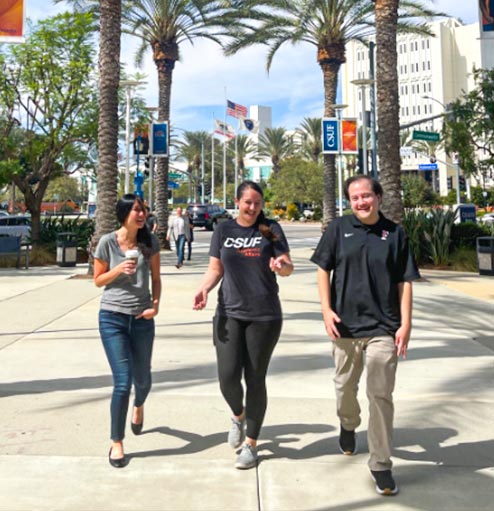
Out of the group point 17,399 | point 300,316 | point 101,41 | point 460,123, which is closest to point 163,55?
point 101,41

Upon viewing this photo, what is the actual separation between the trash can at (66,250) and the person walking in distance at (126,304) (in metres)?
14.7

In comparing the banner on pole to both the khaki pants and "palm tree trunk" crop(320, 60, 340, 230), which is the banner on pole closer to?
"palm tree trunk" crop(320, 60, 340, 230)

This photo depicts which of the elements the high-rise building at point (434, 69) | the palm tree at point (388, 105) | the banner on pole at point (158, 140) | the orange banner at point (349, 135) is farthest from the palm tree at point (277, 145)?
the palm tree at point (388, 105)

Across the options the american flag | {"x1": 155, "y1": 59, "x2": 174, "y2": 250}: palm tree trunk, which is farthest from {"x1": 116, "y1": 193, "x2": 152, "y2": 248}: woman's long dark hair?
the american flag

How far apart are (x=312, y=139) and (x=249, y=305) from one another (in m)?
70.8

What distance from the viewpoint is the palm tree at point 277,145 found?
76125 millimetres

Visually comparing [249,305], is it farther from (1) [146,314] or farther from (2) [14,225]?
(2) [14,225]

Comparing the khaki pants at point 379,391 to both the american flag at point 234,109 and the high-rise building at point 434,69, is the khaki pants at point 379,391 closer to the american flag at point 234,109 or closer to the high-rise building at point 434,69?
the american flag at point 234,109

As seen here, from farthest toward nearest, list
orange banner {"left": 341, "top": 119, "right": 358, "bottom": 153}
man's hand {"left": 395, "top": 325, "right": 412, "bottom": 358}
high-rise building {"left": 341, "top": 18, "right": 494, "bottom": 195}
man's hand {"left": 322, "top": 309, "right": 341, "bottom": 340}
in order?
high-rise building {"left": 341, "top": 18, "right": 494, "bottom": 195} < orange banner {"left": 341, "top": 119, "right": 358, "bottom": 153} < man's hand {"left": 322, "top": 309, "right": 341, "bottom": 340} < man's hand {"left": 395, "top": 325, "right": 412, "bottom": 358}

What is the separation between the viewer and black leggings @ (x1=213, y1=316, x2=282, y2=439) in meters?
3.96

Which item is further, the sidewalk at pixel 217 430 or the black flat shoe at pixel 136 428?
the black flat shoe at pixel 136 428

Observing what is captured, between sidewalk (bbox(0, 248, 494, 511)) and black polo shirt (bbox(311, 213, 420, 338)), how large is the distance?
3.08ft

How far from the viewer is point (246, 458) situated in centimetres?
387

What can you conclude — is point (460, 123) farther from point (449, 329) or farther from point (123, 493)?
point (123, 493)
